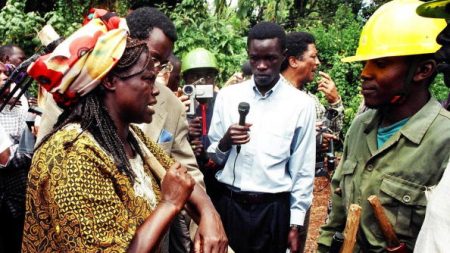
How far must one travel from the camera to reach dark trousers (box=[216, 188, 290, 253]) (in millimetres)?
3691

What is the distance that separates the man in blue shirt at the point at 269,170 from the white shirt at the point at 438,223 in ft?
7.00

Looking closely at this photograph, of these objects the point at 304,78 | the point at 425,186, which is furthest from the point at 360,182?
the point at 304,78

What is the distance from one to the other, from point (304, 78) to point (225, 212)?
67.4 inches

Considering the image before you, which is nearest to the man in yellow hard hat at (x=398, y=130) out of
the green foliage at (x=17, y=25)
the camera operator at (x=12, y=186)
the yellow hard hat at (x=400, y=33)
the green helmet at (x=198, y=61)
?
the yellow hard hat at (x=400, y=33)

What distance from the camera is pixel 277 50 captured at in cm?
392

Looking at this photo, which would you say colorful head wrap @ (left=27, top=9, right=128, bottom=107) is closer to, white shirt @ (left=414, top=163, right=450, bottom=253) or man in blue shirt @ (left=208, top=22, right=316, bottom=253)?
white shirt @ (left=414, top=163, right=450, bottom=253)

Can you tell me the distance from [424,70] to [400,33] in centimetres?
23

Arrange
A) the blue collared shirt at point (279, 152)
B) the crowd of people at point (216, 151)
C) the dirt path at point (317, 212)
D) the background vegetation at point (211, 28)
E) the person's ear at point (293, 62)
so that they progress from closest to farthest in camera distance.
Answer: the crowd of people at point (216, 151), the blue collared shirt at point (279, 152), the person's ear at point (293, 62), the dirt path at point (317, 212), the background vegetation at point (211, 28)

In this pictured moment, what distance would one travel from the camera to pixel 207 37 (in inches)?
370

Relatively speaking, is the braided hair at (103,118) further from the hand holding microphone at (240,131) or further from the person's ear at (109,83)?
the hand holding microphone at (240,131)

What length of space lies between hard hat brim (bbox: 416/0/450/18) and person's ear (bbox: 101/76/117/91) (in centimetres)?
119

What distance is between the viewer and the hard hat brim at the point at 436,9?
5.74 feet

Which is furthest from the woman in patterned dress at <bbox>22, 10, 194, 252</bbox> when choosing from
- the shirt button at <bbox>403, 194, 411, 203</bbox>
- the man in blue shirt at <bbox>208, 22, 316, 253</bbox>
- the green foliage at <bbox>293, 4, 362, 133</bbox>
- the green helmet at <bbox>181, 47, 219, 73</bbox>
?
the green foliage at <bbox>293, 4, 362, 133</bbox>

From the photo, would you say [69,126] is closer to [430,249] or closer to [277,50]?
[430,249]
